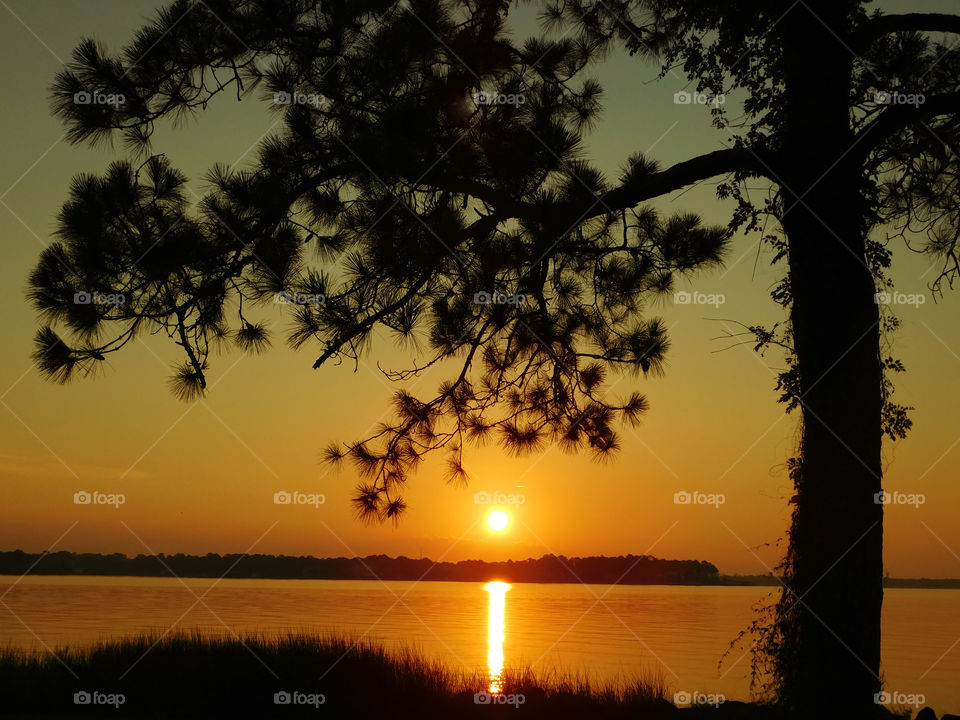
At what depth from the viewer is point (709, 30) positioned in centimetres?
726

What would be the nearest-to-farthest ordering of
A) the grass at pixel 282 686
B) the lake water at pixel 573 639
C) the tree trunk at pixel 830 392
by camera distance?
the tree trunk at pixel 830 392
the grass at pixel 282 686
the lake water at pixel 573 639

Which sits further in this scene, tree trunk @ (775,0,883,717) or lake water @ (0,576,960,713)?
lake water @ (0,576,960,713)

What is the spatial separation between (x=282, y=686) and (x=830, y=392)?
466 cm

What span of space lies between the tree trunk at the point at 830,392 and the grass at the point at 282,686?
2.58 feet

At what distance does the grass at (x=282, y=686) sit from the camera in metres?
6.34

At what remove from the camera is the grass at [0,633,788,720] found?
634cm

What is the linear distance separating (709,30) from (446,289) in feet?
10.4

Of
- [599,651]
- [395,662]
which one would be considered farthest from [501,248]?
[599,651]

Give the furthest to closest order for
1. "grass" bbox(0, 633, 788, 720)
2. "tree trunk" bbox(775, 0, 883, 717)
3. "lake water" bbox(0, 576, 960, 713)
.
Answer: "lake water" bbox(0, 576, 960, 713), "grass" bbox(0, 633, 788, 720), "tree trunk" bbox(775, 0, 883, 717)

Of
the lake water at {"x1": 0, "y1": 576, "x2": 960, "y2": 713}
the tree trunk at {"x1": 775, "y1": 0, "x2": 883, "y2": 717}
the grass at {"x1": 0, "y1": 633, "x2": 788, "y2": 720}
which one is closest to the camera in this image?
the tree trunk at {"x1": 775, "y1": 0, "x2": 883, "y2": 717}

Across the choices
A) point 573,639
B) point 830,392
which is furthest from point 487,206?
point 573,639

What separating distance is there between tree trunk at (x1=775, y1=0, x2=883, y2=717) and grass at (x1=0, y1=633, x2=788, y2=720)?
786mm

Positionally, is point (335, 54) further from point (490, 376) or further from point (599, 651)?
point (599, 651)

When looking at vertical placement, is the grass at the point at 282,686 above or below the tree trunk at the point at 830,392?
below
